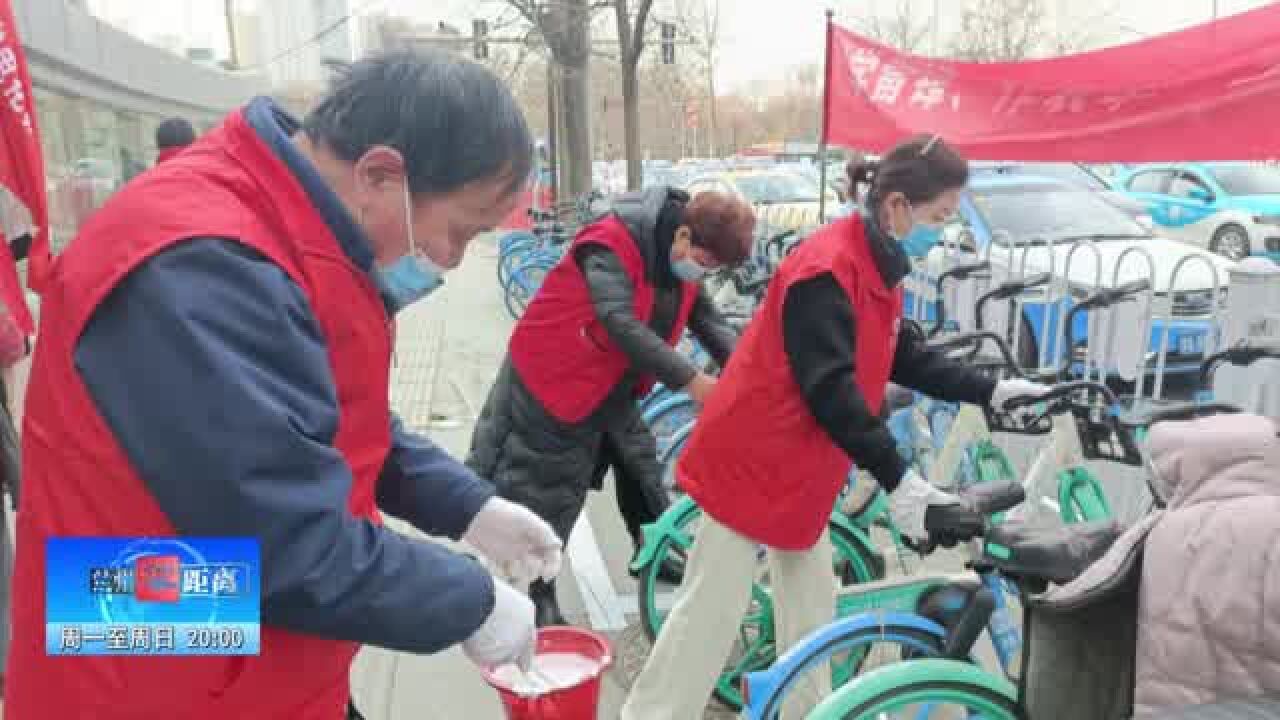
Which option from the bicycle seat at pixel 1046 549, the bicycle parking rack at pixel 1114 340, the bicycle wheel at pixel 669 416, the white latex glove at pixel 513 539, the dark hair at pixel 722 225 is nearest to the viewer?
the white latex glove at pixel 513 539

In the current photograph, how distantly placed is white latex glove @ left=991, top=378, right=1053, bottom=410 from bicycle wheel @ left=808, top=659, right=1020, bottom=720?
117cm

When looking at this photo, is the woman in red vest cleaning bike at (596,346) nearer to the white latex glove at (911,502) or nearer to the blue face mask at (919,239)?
the blue face mask at (919,239)

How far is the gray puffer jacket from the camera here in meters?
1.50

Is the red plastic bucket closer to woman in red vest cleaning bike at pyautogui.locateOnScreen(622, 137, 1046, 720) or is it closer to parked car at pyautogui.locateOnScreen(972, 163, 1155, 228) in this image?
woman in red vest cleaning bike at pyautogui.locateOnScreen(622, 137, 1046, 720)

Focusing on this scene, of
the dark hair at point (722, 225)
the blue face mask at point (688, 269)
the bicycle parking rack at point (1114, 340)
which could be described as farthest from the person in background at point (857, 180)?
the bicycle parking rack at point (1114, 340)

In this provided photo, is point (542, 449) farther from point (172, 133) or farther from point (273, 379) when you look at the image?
point (172, 133)

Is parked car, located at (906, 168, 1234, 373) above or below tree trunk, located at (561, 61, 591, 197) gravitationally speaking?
below

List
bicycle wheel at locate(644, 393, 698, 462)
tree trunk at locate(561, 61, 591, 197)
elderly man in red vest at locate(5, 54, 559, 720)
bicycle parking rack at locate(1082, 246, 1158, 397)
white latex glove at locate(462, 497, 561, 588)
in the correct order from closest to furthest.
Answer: elderly man in red vest at locate(5, 54, 559, 720)
white latex glove at locate(462, 497, 561, 588)
bicycle parking rack at locate(1082, 246, 1158, 397)
bicycle wheel at locate(644, 393, 698, 462)
tree trunk at locate(561, 61, 591, 197)

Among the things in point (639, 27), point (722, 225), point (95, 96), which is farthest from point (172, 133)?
point (95, 96)

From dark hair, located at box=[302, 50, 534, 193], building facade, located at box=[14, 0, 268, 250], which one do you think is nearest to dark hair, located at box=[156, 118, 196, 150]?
building facade, located at box=[14, 0, 268, 250]

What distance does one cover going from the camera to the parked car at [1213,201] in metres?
16.2
